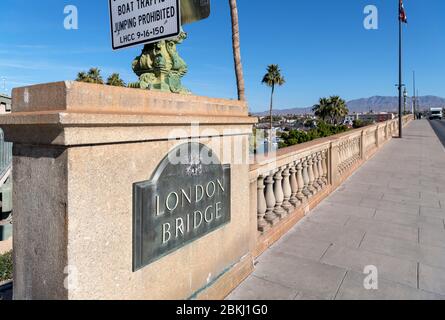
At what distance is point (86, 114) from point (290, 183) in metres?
3.83

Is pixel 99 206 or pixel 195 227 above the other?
pixel 99 206

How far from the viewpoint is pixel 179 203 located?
2279 mm

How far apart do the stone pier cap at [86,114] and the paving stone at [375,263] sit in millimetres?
2398

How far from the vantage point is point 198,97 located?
99.6 inches

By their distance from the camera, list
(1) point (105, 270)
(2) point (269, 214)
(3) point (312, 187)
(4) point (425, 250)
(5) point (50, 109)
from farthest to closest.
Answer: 1. (3) point (312, 187)
2. (2) point (269, 214)
3. (4) point (425, 250)
4. (1) point (105, 270)
5. (5) point (50, 109)

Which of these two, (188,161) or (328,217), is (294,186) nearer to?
(328,217)

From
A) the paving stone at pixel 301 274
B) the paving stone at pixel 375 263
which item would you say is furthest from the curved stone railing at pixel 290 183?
the paving stone at pixel 375 263

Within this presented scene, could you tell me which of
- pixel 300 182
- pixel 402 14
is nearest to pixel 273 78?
pixel 402 14

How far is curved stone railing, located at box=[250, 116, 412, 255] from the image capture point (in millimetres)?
3922

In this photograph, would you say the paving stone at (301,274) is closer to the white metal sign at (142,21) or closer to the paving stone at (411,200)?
the white metal sign at (142,21)

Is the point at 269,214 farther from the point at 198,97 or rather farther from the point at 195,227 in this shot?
the point at 198,97
